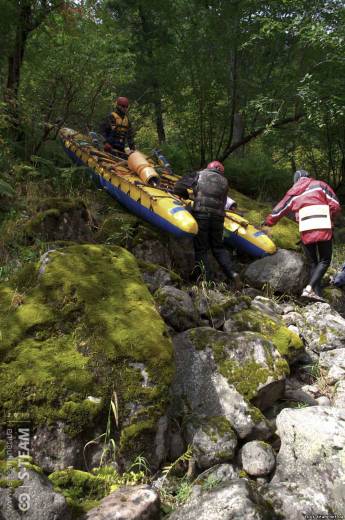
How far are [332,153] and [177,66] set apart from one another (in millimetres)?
5074

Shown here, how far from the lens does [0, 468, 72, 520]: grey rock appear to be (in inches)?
80.4

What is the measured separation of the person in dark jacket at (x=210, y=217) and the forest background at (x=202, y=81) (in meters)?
Answer: 2.43

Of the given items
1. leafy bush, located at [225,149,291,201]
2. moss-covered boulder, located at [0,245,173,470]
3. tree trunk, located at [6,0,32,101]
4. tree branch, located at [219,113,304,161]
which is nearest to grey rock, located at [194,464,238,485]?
moss-covered boulder, located at [0,245,173,470]

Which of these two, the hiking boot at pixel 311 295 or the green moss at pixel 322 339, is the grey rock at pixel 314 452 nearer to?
the green moss at pixel 322 339

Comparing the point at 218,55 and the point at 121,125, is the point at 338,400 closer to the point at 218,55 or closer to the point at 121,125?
the point at 121,125

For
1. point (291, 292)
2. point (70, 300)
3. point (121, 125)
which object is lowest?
point (291, 292)

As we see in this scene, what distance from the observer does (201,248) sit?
620cm

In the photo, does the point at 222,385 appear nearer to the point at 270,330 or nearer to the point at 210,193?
the point at 270,330

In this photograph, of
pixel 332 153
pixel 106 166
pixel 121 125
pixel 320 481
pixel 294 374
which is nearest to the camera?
pixel 320 481

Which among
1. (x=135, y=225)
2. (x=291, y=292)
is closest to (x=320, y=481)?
(x=291, y=292)

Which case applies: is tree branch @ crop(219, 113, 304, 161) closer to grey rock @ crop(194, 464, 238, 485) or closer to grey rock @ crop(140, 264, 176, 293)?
grey rock @ crop(140, 264, 176, 293)

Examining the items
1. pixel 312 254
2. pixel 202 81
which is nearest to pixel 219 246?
pixel 312 254

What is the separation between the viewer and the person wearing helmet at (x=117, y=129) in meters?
8.88

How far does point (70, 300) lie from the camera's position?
131 inches
